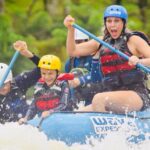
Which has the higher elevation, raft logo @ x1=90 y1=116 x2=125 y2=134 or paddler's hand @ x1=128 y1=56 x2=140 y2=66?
paddler's hand @ x1=128 y1=56 x2=140 y2=66

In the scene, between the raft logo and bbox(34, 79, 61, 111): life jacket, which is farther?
bbox(34, 79, 61, 111): life jacket

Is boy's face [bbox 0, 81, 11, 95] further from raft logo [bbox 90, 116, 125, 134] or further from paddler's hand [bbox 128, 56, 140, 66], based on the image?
paddler's hand [bbox 128, 56, 140, 66]

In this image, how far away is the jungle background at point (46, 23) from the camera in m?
15.8

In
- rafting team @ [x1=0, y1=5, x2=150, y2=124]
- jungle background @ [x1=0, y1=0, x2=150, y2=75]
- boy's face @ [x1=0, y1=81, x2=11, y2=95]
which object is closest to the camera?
rafting team @ [x1=0, y1=5, x2=150, y2=124]

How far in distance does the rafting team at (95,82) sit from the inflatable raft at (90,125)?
0.15 m

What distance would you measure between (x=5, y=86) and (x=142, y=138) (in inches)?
72.6

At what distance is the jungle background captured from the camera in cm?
1584

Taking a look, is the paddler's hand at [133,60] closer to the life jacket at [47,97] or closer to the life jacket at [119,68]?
the life jacket at [119,68]

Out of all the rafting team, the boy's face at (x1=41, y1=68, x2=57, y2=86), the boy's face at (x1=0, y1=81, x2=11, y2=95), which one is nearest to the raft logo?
the rafting team

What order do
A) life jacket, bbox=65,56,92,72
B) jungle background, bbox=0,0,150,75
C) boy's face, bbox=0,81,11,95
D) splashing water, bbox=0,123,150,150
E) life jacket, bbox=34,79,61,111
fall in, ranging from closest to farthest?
splashing water, bbox=0,123,150,150
life jacket, bbox=34,79,61,111
boy's face, bbox=0,81,11,95
life jacket, bbox=65,56,92,72
jungle background, bbox=0,0,150,75

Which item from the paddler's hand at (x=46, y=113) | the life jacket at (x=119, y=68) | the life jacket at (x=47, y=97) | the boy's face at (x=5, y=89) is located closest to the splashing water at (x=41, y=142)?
the paddler's hand at (x=46, y=113)

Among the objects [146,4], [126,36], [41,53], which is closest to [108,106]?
[126,36]

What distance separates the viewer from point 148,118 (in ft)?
25.6

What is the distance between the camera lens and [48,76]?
8.29 meters
